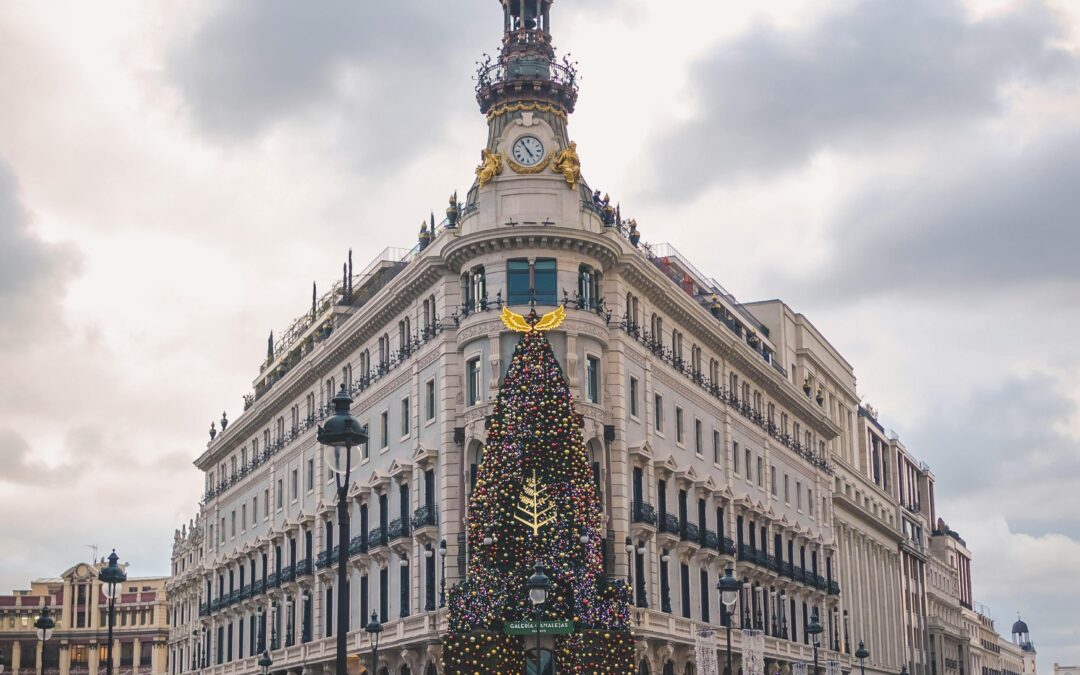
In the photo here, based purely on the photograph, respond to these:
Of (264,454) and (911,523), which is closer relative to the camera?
(264,454)

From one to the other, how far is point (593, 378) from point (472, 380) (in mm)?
4652

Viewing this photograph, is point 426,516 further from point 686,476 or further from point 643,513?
point 686,476

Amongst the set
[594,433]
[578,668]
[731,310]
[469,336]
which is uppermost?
[731,310]

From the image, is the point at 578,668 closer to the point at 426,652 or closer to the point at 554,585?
the point at 554,585

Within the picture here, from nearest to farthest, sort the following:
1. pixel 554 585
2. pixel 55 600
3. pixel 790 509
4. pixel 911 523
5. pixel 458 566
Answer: pixel 554 585
pixel 458 566
pixel 790 509
pixel 911 523
pixel 55 600

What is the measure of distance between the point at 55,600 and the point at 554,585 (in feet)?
449

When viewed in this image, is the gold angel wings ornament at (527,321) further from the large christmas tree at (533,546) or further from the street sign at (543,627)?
the street sign at (543,627)

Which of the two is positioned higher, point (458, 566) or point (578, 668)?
point (458, 566)

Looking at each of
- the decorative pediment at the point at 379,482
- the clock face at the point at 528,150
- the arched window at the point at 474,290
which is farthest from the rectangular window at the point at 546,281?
the decorative pediment at the point at 379,482

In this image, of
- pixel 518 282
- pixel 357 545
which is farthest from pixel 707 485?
pixel 518 282

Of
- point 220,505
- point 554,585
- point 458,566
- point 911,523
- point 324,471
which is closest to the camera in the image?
point 554,585

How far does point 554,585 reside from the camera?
184 ft

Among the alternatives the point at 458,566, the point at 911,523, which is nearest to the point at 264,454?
the point at 458,566

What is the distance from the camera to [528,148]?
208 feet
